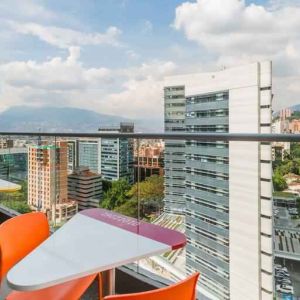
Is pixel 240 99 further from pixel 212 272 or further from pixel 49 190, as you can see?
pixel 212 272

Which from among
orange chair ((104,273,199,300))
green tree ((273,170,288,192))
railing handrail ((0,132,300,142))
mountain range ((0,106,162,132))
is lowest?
orange chair ((104,273,199,300))

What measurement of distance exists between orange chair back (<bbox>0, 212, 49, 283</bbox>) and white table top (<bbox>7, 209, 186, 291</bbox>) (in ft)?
0.70

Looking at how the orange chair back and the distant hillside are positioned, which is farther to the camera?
the distant hillside

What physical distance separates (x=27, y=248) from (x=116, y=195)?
3.08 feet

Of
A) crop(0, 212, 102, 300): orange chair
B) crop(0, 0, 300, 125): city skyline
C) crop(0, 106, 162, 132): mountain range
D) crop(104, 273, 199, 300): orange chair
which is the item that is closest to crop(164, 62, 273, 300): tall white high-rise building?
crop(0, 212, 102, 300): orange chair

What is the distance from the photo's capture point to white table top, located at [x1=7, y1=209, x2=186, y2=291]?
4.14 ft

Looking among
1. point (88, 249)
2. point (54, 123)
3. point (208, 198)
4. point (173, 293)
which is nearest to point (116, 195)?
point (208, 198)

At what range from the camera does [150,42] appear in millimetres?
22672

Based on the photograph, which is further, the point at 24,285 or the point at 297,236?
the point at 297,236

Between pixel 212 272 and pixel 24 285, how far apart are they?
1.34 metres

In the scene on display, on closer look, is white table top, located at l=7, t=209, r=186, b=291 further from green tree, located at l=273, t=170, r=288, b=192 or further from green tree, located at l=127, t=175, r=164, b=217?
green tree, located at l=273, t=170, r=288, b=192

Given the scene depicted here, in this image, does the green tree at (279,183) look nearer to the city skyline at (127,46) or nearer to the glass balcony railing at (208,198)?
the glass balcony railing at (208,198)

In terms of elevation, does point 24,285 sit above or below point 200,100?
below

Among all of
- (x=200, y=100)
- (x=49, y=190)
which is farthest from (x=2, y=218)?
(x=200, y=100)
